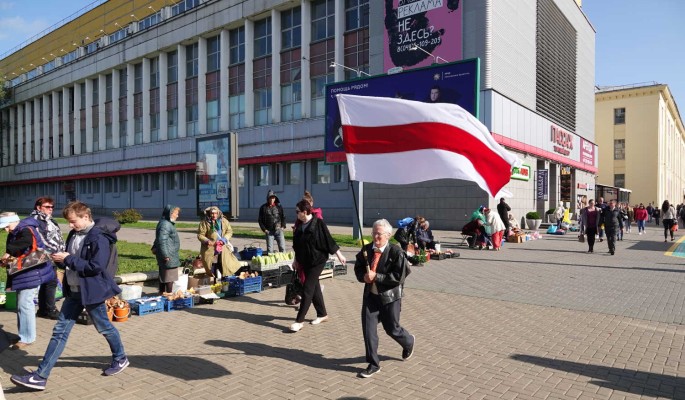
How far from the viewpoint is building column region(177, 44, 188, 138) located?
4203 cm

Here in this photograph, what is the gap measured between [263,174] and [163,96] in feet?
45.6

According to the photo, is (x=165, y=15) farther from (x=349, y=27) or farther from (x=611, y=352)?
(x=611, y=352)

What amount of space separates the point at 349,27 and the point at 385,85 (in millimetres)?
15512

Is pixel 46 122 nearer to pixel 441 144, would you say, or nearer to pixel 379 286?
pixel 441 144

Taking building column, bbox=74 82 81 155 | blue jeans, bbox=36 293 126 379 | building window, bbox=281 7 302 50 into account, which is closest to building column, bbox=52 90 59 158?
building column, bbox=74 82 81 155

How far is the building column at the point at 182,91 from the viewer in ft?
138

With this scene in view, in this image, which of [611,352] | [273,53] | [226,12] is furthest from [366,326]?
[226,12]

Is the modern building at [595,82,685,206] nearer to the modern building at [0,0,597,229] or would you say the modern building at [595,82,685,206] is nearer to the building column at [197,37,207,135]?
the modern building at [0,0,597,229]

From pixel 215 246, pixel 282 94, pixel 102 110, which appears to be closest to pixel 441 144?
pixel 215 246

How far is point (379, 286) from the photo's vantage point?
516cm

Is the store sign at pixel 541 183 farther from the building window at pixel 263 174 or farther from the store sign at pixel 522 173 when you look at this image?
the building window at pixel 263 174

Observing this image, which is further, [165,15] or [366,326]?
[165,15]

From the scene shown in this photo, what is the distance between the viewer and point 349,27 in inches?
1253

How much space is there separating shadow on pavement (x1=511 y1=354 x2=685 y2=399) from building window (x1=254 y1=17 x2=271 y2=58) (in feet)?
112
